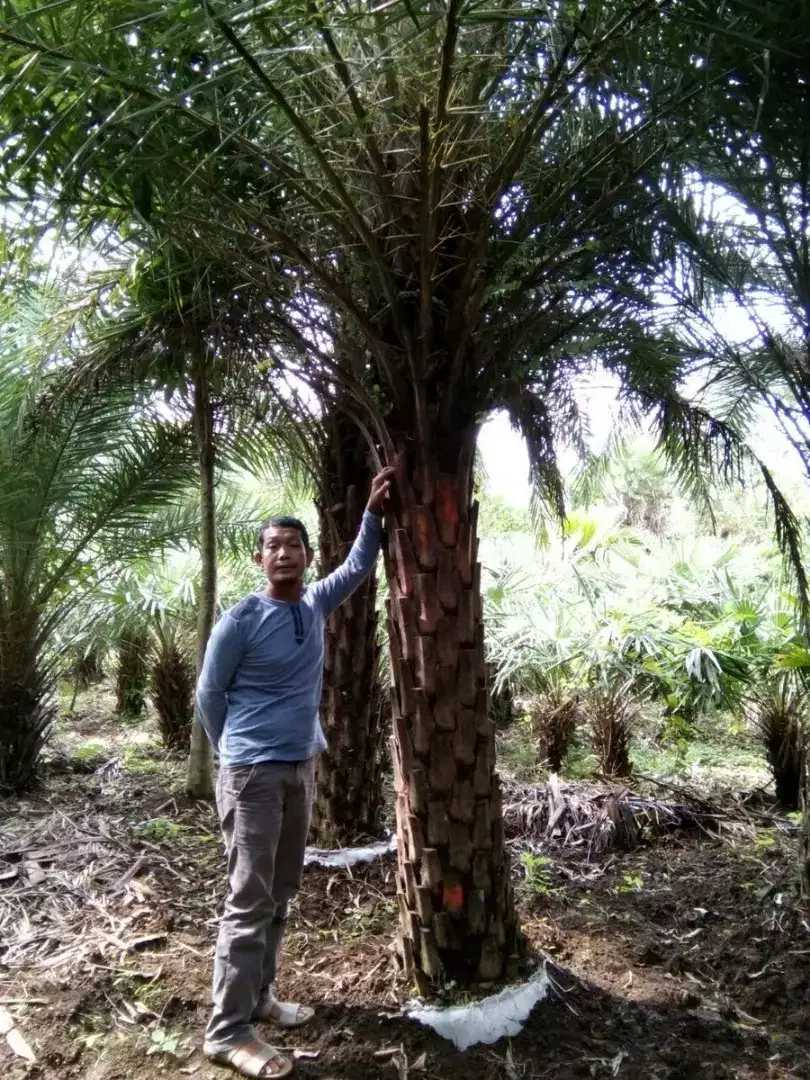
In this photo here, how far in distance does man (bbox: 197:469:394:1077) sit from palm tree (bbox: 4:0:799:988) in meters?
0.31

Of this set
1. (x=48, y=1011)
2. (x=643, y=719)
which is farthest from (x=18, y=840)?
(x=643, y=719)

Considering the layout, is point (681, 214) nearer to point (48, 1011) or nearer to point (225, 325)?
point (225, 325)

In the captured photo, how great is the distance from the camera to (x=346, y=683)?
13.7ft

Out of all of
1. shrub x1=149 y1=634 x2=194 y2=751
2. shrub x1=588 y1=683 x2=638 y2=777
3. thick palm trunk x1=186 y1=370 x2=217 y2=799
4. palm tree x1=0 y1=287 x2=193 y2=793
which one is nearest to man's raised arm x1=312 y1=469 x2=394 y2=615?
thick palm trunk x1=186 y1=370 x2=217 y2=799

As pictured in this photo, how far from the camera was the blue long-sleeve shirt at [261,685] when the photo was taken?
2.56m

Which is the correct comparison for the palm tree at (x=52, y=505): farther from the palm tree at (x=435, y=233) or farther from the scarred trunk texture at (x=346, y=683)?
the palm tree at (x=435, y=233)

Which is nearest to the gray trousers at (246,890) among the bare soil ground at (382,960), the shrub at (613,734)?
the bare soil ground at (382,960)

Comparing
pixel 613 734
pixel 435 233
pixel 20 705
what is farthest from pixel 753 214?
pixel 20 705

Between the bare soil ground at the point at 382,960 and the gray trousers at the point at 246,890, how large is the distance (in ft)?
0.56

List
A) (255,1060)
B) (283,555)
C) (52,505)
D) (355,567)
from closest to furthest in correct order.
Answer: (255,1060), (283,555), (355,567), (52,505)

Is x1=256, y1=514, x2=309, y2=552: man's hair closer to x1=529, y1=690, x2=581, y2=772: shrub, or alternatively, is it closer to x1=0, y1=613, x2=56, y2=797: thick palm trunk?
→ x1=0, y1=613, x2=56, y2=797: thick palm trunk

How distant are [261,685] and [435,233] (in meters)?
1.52

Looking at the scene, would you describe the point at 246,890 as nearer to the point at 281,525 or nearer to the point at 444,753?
the point at 444,753

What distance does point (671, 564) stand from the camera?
9008mm
